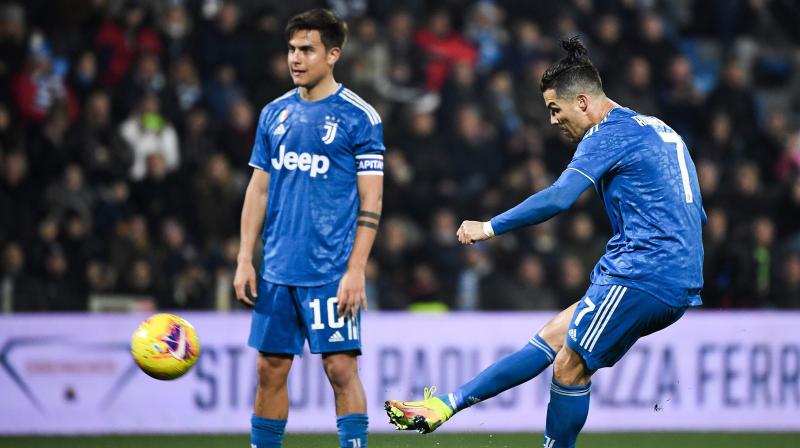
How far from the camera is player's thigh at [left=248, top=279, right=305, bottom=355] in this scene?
20.1ft

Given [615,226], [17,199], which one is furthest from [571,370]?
[17,199]

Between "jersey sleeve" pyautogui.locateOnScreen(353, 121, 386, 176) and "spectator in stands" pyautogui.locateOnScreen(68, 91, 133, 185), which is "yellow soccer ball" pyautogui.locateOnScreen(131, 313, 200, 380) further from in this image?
"spectator in stands" pyautogui.locateOnScreen(68, 91, 133, 185)

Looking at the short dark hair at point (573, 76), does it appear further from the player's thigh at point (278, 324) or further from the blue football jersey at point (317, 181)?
the player's thigh at point (278, 324)

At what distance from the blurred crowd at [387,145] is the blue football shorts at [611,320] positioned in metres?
5.66

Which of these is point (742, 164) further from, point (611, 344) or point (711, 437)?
point (611, 344)

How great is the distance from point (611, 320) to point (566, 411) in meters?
0.49

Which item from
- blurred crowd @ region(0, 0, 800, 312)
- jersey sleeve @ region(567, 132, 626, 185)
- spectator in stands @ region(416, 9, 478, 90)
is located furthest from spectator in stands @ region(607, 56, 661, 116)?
jersey sleeve @ region(567, 132, 626, 185)

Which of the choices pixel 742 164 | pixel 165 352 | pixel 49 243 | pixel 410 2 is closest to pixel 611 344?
pixel 165 352

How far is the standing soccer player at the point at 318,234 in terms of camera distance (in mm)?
6062

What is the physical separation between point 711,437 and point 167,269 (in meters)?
4.92

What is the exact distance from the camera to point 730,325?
34.4ft

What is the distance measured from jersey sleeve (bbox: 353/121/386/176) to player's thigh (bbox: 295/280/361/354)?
0.57 meters

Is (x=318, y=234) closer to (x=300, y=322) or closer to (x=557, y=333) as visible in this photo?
(x=300, y=322)

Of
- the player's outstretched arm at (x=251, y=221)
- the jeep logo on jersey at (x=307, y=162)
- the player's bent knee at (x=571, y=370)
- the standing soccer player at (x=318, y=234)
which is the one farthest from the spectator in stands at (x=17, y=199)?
the player's bent knee at (x=571, y=370)
